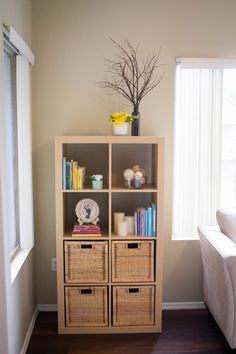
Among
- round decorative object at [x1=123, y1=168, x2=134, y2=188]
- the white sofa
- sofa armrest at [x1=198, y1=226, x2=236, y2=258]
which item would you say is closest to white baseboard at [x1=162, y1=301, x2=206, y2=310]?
the white sofa

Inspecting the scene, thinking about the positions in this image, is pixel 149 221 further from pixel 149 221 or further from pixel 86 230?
pixel 86 230

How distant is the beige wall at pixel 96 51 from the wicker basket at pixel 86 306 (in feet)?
2.10

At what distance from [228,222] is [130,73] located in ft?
4.43

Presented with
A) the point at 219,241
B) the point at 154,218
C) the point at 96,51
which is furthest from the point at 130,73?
the point at 219,241

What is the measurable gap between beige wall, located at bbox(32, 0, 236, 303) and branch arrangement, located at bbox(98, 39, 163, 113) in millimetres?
54

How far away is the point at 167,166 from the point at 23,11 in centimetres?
153

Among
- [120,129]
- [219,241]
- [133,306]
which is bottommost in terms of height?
[133,306]

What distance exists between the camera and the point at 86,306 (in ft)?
7.82

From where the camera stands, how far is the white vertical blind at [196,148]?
2656mm

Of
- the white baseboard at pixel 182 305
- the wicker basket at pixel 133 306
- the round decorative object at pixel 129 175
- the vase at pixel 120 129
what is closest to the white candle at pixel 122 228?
the round decorative object at pixel 129 175

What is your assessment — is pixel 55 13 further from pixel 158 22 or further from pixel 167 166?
pixel 167 166

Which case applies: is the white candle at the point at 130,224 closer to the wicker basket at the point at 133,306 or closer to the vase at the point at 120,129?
the wicker basket at the point at 133,306

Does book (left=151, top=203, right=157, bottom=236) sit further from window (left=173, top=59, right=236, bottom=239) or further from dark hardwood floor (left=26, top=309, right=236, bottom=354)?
dark hardwood floor (left=26, top=309, right=236, bottom=354)

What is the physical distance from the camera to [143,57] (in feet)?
8.45
